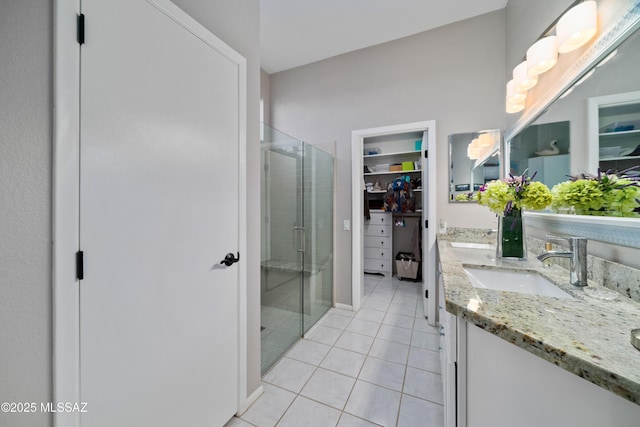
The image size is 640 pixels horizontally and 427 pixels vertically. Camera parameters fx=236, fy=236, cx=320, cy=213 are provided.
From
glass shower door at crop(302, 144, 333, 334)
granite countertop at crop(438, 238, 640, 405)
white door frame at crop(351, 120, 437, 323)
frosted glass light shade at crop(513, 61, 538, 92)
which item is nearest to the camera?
granite countertop at crop(438, 238, 640, 405)

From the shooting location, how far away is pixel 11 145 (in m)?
0.65

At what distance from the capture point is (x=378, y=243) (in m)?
4.09

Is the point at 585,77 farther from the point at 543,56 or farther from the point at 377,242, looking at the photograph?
the point at 377,242

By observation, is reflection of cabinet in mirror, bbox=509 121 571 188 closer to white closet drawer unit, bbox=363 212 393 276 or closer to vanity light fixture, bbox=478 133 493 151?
vanity light fixture, bbox=478 133 493 151

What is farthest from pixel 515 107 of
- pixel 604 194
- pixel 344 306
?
pixel 344 306

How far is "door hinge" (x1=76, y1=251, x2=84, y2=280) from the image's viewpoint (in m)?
0.75

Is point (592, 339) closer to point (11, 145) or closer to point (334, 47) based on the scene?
point (11, 145)

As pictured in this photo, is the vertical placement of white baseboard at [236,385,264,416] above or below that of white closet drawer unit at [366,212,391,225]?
below

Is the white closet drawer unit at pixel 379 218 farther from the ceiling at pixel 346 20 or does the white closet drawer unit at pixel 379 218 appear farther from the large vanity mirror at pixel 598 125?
the large vanity mirror at pixel 598 125

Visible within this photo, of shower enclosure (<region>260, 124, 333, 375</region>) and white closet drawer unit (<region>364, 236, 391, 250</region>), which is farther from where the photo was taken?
white closet drawer unit (<region>364, 236, 391, 250</region>)

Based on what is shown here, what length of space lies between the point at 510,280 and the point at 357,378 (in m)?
1.19

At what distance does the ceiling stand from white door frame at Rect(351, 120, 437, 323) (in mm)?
959

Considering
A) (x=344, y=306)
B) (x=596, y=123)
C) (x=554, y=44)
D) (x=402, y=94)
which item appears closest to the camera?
(x=596, y=123)

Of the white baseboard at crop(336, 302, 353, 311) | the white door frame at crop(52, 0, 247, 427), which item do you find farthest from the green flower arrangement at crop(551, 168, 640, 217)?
the white baseboard at crop(336, 302, 353, 311)
